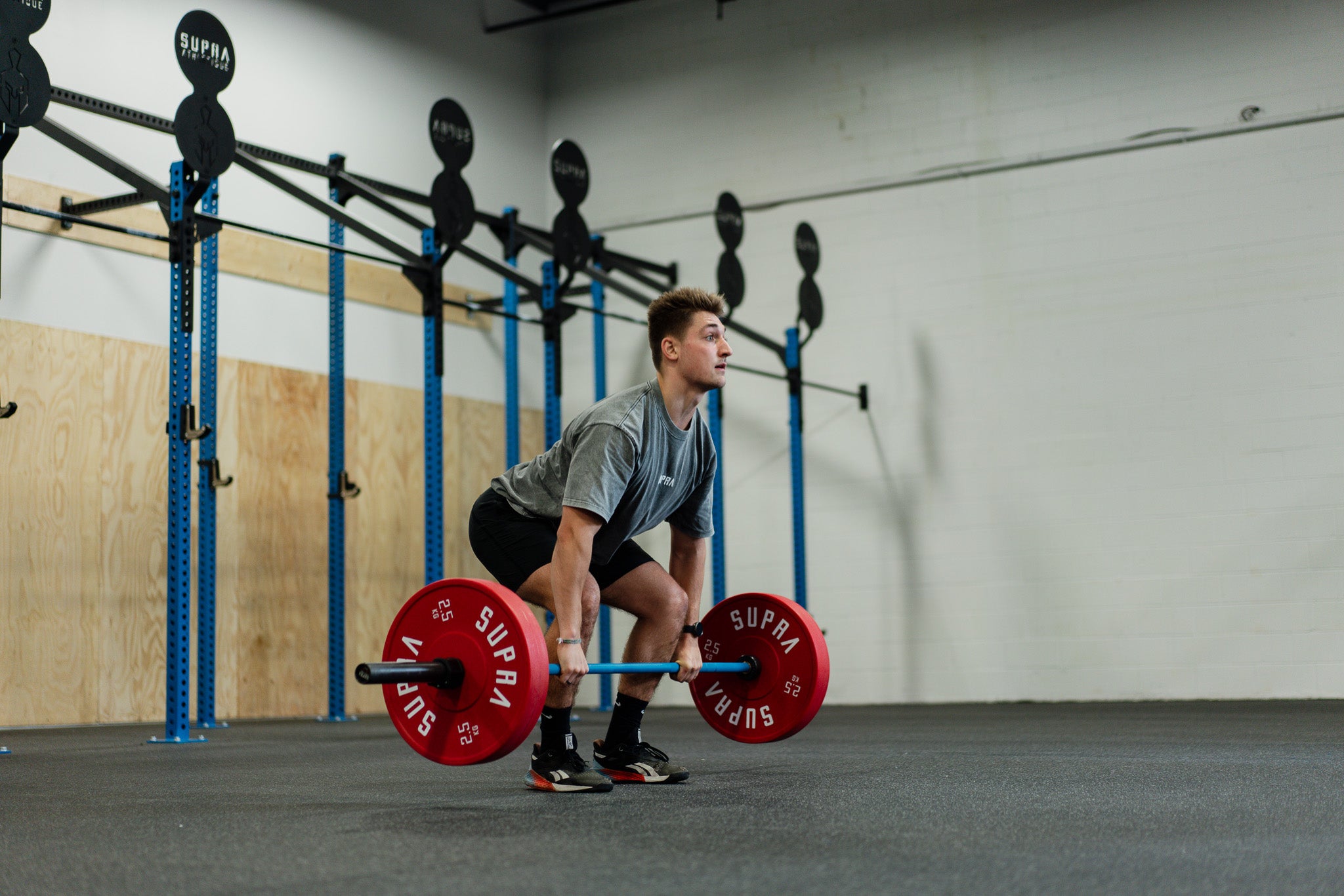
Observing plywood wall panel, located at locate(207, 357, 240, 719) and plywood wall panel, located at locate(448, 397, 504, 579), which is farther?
plywood wall panel, located at locate(448, 397, 504, 579)

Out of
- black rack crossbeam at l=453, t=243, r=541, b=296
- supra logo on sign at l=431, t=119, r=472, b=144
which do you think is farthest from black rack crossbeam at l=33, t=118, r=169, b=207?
black rack crossbeam at l=453, t=243, r=541, b=296

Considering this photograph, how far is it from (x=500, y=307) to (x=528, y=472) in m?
4.77

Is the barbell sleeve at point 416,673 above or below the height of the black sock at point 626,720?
above

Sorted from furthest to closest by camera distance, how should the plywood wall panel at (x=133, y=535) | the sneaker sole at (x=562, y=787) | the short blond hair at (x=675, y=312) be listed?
the plywood wall panel at (x=133, y=535) → the short blond hair at (x=675, y=312) → the sneaker sole at (x=562, y=787)

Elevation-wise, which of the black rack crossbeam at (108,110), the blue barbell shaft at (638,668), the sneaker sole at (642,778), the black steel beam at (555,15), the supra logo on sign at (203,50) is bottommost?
the sneaker sole at (642,778)

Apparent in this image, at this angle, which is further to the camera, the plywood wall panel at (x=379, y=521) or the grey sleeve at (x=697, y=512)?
the plywood wall panel at (x=379, y=521)

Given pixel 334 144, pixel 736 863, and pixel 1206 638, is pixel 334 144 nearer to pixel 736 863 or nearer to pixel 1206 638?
pixel 1206 638

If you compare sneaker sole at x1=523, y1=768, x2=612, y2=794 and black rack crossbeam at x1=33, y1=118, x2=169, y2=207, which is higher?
black rack crossbeam at x1=33, y1=118, x2=169, y2=207

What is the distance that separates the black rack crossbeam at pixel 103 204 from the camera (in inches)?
202

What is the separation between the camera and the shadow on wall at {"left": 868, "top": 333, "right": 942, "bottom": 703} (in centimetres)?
688

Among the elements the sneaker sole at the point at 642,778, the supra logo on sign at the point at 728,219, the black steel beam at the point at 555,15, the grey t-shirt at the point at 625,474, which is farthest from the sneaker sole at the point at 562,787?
the black steel beam at the point at 555,15

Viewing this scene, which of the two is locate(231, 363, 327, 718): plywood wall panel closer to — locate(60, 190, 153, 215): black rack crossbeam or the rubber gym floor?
locate(60, 190, 153, 215): black rack crossbeam

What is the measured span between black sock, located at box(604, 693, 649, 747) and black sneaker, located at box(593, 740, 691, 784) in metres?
0.01

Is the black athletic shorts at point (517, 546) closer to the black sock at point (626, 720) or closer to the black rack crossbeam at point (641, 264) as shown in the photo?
the black sock at point (626, 720)
